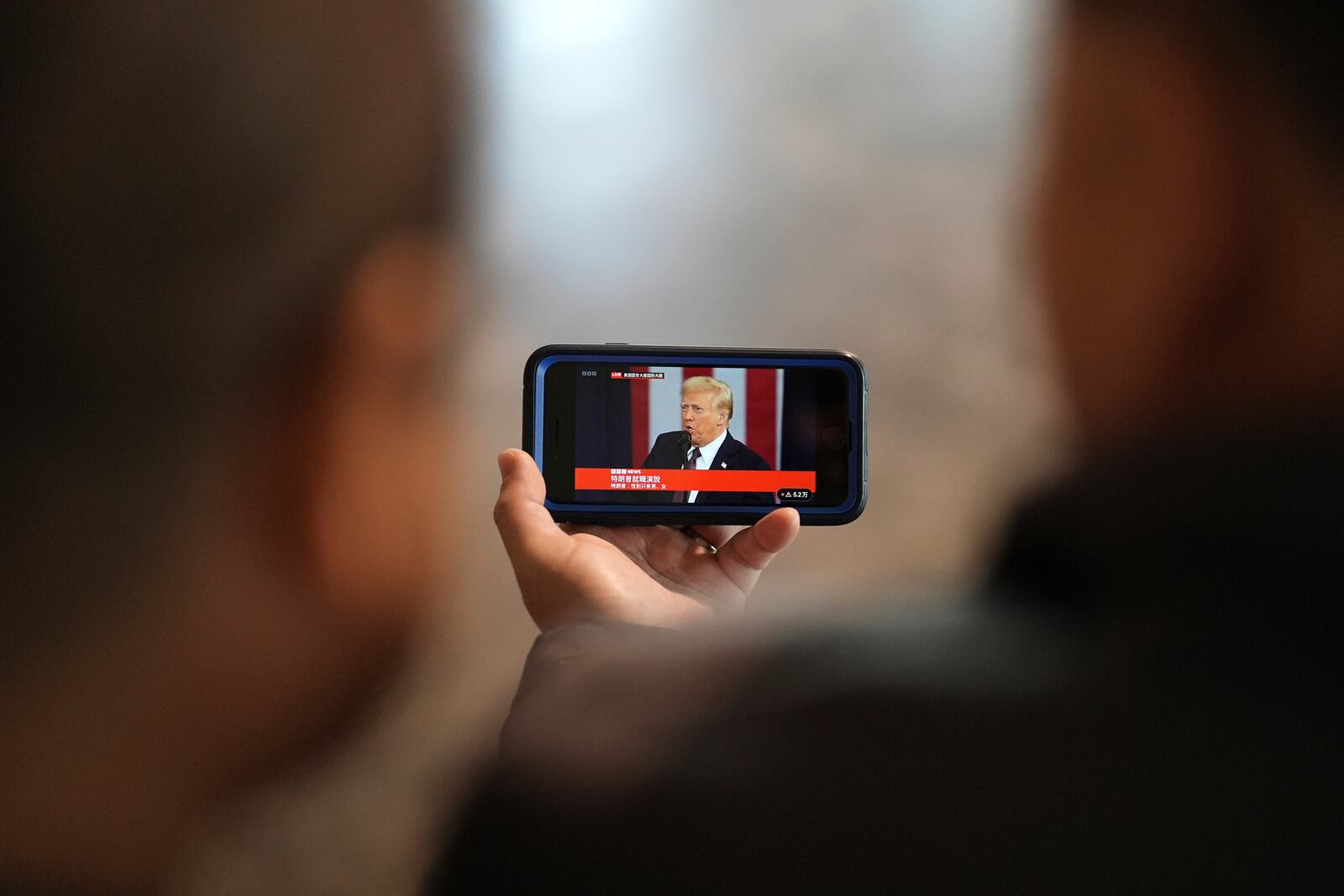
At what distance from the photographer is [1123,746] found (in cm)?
18

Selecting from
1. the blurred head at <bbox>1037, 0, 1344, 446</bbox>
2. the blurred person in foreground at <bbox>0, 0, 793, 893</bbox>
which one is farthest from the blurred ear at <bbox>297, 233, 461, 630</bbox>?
the blurred head at <bbox>1037, 0, 1344, 446</bbox>

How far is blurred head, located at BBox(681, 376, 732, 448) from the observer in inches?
23.3

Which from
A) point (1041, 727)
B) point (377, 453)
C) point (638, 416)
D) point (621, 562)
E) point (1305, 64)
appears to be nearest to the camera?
point (1041, 727)

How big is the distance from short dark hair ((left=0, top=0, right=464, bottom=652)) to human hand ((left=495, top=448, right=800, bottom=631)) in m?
0.40

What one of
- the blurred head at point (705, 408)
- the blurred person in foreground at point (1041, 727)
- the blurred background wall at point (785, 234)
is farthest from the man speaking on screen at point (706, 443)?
the blurred person in foreground at point (1041, 727)

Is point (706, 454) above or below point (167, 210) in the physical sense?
below

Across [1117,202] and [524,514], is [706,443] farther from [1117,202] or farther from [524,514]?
[1117,202]

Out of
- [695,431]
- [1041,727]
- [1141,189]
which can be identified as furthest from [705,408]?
[1141,189]

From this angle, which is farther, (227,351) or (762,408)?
(227,351)

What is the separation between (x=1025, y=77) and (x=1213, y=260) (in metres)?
0.49

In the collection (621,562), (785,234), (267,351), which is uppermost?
(785,234)

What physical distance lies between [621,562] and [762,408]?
16 centimetres

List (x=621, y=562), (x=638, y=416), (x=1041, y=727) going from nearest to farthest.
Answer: (x=1041, y=727), (x=621, y=562), (x=638, y=416)

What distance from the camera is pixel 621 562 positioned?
485mm
